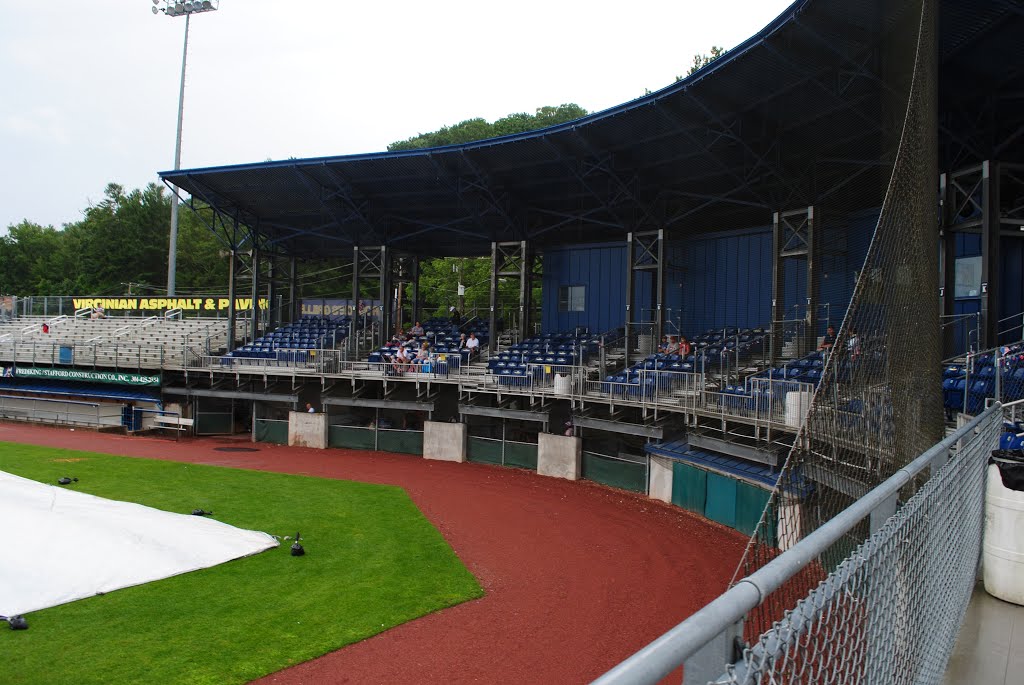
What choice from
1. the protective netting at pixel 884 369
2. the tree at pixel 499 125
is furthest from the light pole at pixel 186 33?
the protective netting at pixel 884 369

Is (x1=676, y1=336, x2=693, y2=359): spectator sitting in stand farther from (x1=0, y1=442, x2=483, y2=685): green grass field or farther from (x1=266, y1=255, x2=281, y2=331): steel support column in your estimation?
(x1=266, y1=255, x2=281, y2=331): steel support column

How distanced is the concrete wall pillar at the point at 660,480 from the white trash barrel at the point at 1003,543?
15847mm

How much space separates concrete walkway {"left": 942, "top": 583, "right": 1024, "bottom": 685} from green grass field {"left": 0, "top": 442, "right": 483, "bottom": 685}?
8.69 metres

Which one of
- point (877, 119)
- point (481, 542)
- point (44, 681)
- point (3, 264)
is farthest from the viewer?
point (3, 264)

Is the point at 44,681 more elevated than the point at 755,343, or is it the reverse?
the point at 755,343

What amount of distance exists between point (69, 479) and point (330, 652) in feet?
48.4

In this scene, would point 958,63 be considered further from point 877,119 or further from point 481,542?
point 481,542

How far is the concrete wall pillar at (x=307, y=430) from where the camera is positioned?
3206 centimetres

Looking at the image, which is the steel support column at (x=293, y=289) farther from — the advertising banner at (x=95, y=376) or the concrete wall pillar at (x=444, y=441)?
the concrete wall pillar at (x=444, y=441)

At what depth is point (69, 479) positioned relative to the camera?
21219 millimetres

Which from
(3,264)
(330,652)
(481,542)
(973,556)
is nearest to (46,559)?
(330,652)

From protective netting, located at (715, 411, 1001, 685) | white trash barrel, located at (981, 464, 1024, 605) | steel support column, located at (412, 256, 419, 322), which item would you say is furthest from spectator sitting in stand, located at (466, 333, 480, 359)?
protective netting, located at (715, 411, 1001, 685)

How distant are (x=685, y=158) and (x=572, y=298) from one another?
40.6 ft

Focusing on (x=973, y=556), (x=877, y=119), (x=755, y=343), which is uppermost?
(x=877, y=119)
